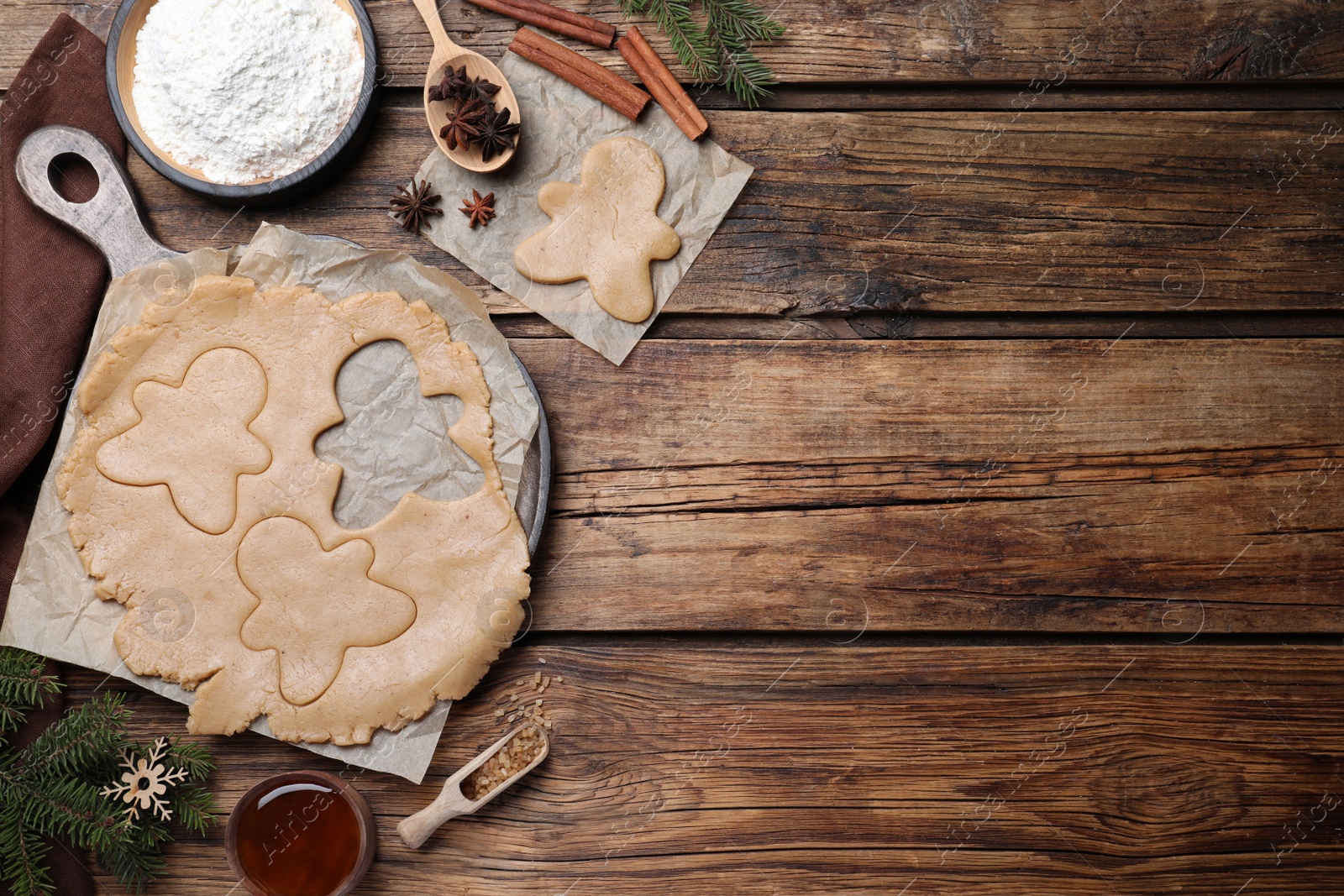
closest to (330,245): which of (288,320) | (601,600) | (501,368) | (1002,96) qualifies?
(288,320)

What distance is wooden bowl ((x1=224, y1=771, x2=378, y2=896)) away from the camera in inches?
58.3

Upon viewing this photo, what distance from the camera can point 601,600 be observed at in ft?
5.59

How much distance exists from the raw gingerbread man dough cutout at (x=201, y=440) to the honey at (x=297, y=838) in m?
0.54

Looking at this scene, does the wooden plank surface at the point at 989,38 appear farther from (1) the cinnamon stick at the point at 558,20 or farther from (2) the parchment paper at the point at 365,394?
(2) the parchment paper at the point at 365,394

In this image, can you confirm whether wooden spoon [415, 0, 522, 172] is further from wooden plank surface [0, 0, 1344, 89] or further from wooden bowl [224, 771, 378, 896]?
wooden bowl [224, 771, 378, 896]

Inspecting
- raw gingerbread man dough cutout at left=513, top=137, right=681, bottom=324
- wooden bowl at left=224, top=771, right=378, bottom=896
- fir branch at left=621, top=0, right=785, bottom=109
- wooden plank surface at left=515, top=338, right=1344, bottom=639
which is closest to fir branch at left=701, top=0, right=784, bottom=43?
fir branch at left=621, top=0, right=785, bottom=109

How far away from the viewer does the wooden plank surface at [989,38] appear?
176cm

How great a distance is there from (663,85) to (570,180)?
284 millimetres

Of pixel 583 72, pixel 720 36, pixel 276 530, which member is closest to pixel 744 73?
pixel 720 36

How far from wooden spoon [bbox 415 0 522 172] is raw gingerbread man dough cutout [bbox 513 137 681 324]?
15cm

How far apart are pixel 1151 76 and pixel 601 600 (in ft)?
5.45

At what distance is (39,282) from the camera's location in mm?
1683

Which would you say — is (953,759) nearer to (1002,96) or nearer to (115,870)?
(1002,96)

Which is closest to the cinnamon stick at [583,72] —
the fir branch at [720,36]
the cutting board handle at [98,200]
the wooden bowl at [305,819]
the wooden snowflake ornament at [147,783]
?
the fir branch at [720,36]
